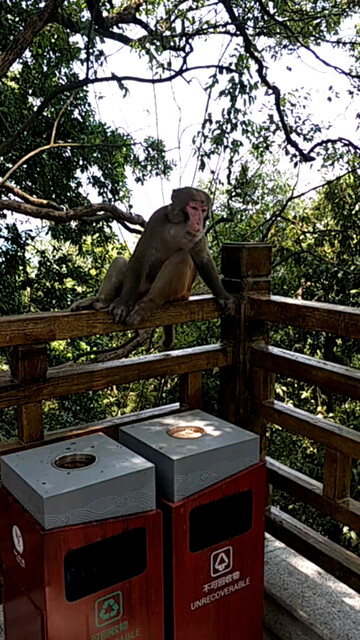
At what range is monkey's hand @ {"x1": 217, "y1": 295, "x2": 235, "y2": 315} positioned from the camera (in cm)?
205

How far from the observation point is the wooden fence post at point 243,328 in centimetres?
212

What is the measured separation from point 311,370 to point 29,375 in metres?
0.92

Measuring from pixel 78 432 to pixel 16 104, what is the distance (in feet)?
11.0

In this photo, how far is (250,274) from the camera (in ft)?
6.98

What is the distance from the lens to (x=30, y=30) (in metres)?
3.13

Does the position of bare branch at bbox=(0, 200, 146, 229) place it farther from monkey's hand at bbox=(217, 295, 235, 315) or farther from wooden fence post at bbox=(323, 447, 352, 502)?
wooden fence post at bbox=(323, 447, 352, 502)

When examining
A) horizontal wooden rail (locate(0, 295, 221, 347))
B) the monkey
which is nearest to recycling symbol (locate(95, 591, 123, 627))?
horizontal wooden rail (locate(0, 295, 221, 347))

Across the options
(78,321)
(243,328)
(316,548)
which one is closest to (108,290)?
(78,321)

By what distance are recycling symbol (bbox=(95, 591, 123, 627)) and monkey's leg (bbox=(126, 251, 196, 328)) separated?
820mm

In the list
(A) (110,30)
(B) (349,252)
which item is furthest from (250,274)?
(A) (110,30)

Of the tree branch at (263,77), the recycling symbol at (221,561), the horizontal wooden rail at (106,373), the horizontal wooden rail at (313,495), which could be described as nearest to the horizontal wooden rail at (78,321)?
the horizontal wooden rail at (106,373)

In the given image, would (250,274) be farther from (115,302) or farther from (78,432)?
(78,432)

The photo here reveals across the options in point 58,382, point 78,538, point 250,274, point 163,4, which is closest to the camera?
point 78,538

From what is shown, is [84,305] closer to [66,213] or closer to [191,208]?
[191,208]
